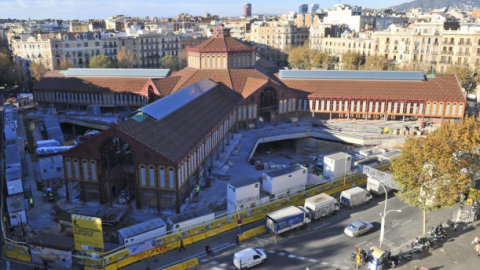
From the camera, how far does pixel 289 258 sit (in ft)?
117

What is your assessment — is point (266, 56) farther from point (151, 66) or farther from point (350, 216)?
point (350, 216)

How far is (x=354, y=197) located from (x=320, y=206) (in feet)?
17.9

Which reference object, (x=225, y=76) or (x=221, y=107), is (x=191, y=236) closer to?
(x=221, y=107)

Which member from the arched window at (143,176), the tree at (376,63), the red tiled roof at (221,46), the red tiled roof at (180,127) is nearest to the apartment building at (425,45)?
the tree at (376,63)

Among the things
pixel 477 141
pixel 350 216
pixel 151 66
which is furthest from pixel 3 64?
pixel 477 141

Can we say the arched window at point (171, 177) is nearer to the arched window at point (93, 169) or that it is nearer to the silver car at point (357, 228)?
the arched window at point (93, 169)

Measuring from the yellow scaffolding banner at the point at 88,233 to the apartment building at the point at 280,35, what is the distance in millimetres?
135607

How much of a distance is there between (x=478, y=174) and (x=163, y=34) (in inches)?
4579

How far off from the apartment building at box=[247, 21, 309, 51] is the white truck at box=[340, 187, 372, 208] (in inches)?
4753

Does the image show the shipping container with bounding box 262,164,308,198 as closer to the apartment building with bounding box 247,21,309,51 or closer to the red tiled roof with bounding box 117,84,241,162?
the red tiled roof with bounding box 117,84,241,162

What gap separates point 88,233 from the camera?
1358 inches

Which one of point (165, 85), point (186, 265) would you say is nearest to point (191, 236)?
point (186, 265)

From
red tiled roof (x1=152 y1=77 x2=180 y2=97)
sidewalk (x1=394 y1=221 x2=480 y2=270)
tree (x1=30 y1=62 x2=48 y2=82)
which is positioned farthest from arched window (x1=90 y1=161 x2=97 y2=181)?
tree (x1=30 y1=62 x2=48 y2=82)

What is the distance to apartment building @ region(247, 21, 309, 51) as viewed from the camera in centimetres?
16075
